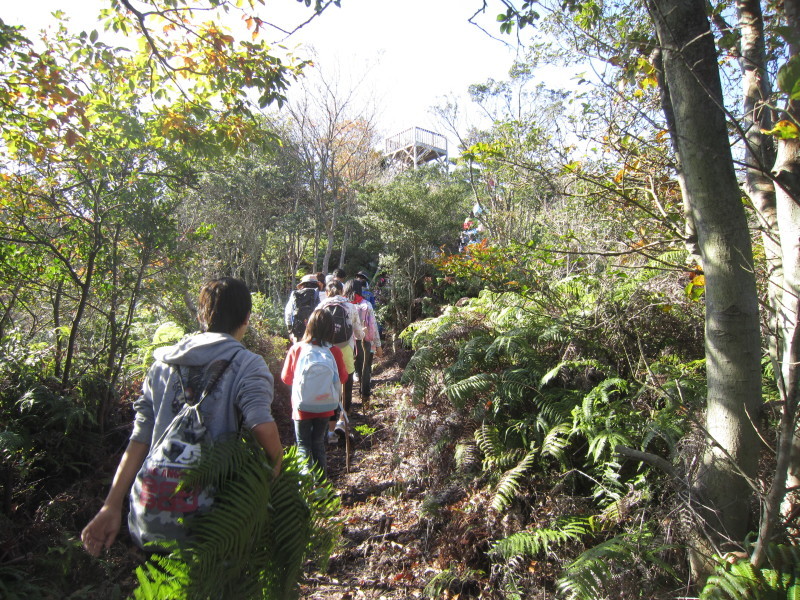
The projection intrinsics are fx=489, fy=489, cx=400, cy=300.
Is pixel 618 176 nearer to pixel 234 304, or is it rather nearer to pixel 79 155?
pixel 234 304

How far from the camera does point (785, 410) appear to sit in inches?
71.8

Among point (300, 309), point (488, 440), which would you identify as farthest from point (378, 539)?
point (300, 309)

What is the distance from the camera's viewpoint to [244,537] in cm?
188

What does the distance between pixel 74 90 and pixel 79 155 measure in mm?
587

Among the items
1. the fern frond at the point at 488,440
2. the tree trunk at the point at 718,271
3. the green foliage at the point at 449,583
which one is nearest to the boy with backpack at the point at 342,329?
the fern frond at the point at 488,440

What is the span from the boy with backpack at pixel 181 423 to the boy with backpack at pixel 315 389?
199cm

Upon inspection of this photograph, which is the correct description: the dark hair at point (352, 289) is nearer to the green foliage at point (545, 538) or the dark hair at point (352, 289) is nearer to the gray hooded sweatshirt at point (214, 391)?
the green foliage at point (545, 538)

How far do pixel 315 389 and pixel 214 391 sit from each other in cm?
215

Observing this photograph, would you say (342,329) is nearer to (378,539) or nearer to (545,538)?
(378,539)

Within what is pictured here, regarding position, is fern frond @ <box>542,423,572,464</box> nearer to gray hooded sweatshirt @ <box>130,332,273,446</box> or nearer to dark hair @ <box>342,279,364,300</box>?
gray hooded sweatshirt @ <box>130,332,273,446</box>

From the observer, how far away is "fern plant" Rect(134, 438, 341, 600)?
5.77 feet

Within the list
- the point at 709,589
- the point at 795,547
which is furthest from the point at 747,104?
the point at 709,589

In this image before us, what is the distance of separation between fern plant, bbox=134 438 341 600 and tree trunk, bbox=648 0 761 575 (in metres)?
1.88

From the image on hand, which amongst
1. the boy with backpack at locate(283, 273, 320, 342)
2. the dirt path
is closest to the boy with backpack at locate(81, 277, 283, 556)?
the dirt path
